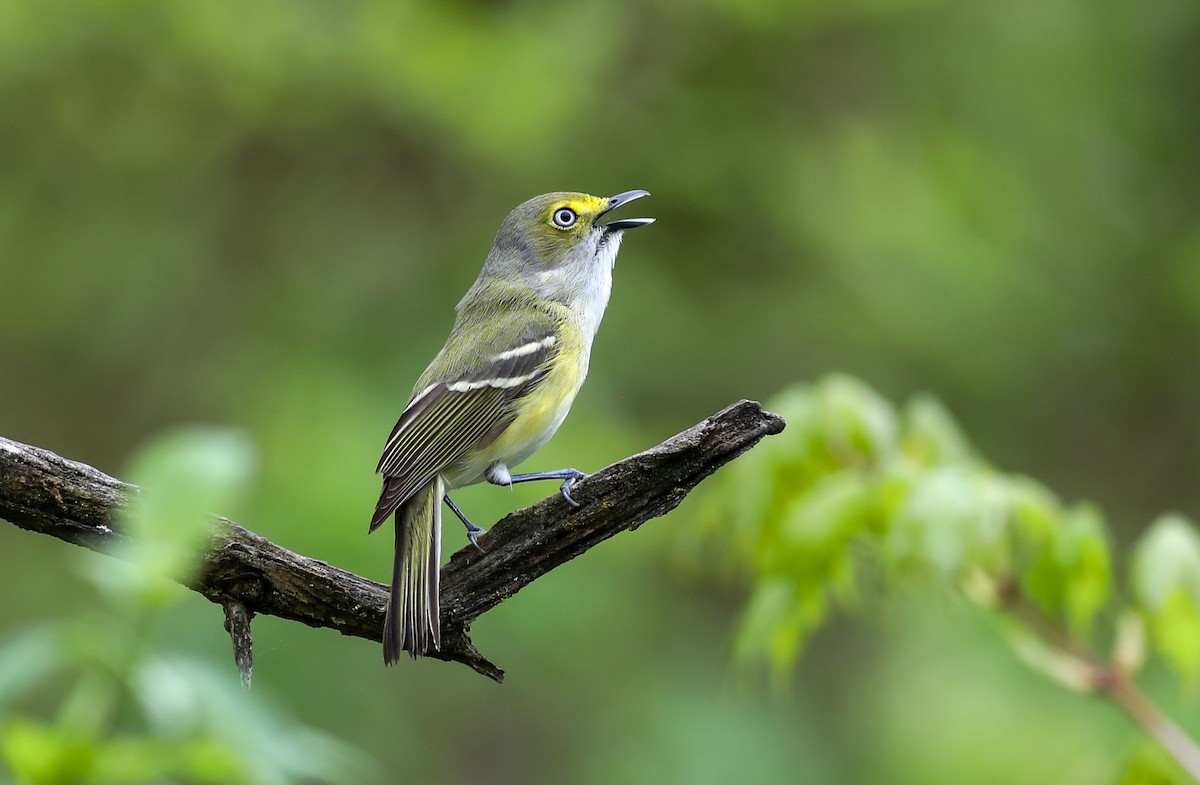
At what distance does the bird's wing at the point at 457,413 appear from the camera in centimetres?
371

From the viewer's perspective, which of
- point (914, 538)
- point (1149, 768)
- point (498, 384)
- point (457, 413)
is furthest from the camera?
point (498, 384)

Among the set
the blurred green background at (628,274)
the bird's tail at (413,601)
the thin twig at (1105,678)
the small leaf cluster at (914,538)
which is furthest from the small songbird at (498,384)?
the blurred green background at (628,274)

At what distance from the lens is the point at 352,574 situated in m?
2.91

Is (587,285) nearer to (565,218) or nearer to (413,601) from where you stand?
(565,218)

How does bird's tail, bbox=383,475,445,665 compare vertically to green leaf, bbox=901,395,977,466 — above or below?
below

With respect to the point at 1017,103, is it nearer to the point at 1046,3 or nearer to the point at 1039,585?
the point at 1046,3

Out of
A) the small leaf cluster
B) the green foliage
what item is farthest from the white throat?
the green foliage

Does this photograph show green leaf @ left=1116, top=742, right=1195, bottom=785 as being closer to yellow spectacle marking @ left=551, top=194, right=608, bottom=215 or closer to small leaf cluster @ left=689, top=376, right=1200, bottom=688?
small leaf cluster @ left=689, top=376, right=1200, bottom=688

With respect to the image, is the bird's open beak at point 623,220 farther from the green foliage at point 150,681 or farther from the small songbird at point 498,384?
the green foliage at point 150,681

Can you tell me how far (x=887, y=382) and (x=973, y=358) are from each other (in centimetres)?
Answer: 61

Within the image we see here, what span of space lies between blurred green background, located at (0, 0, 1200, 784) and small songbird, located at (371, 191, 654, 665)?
1.83 metres

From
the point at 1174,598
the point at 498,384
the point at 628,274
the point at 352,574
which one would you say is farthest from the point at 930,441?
the point at 628,274

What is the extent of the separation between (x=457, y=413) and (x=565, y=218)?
1.17m

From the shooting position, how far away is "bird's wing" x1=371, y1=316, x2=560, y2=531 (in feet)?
12.2
